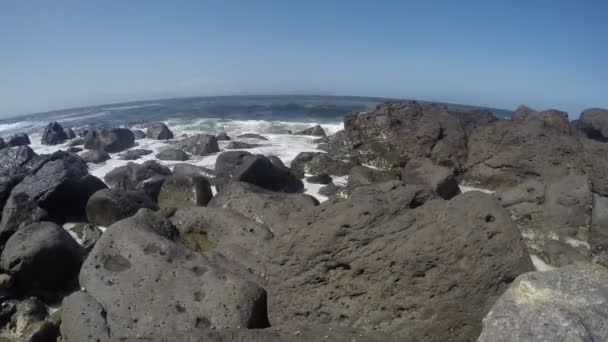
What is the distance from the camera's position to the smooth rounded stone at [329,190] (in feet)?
22.1

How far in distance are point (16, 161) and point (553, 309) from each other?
9.24m

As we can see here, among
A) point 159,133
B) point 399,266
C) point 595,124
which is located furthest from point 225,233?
point 595,124

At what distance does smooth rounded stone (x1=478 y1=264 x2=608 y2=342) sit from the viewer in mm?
2074

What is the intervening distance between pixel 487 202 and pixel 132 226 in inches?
127

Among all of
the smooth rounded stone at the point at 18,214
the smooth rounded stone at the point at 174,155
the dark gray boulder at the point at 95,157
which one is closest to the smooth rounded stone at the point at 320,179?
the smooth rounded stone at the point at 174,155

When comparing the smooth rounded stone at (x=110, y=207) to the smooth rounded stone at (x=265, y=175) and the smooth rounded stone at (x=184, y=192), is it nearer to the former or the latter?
the smooth rounded stone at (x=184, y=192)

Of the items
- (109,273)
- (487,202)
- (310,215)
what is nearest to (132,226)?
(109,273)

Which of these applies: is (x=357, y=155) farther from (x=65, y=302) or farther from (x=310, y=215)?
(x=65, y=302)

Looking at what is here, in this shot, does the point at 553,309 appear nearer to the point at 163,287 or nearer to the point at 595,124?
the point at 163,287

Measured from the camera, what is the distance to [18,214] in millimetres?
5574

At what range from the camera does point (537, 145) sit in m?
7.00

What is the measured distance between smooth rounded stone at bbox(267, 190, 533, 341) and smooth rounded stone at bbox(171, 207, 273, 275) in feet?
2.75

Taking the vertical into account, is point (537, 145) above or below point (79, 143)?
above

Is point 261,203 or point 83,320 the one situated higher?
point 261,203
